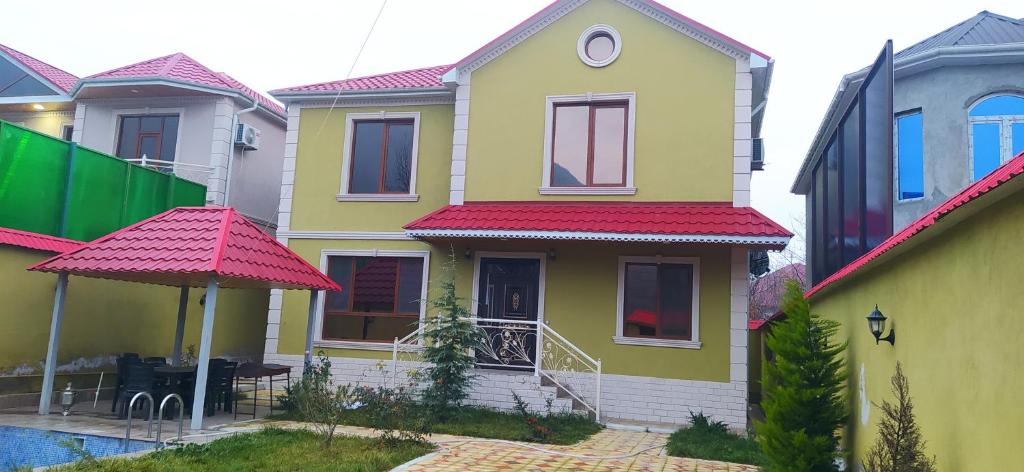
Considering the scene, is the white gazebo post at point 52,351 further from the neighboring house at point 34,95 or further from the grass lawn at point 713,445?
the grass lawn at point 713,445

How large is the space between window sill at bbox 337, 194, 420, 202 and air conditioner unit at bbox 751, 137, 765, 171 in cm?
687

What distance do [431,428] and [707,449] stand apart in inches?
153

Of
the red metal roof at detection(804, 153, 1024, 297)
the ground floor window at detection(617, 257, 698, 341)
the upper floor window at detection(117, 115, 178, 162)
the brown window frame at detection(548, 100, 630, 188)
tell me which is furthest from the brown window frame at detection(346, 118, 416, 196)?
the red metal roof at detection(804, 153, 1024, 297)

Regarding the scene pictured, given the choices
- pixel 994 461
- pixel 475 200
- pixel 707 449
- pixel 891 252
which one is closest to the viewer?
pixel 994 461

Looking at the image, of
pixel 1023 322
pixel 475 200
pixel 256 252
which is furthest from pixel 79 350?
pixel 1023 322

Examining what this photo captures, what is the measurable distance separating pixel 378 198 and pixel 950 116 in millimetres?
10837

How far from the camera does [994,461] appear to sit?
4070 millimetres

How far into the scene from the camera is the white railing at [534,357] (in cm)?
1284

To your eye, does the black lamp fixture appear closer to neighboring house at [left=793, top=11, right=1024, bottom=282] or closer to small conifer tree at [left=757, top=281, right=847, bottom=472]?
small conifer tree at [left=757, top=281, right=847, bottom=472]

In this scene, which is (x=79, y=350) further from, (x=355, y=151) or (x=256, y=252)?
(x=355, y=151)

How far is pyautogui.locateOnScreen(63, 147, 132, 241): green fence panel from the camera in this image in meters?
13.3

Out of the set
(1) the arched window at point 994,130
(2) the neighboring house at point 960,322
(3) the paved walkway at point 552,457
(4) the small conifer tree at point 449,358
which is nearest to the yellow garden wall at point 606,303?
(4) the small conifer tree at point 449,358

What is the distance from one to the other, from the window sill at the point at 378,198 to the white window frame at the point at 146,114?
4.50m

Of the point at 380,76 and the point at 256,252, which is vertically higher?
the point at 380,76
